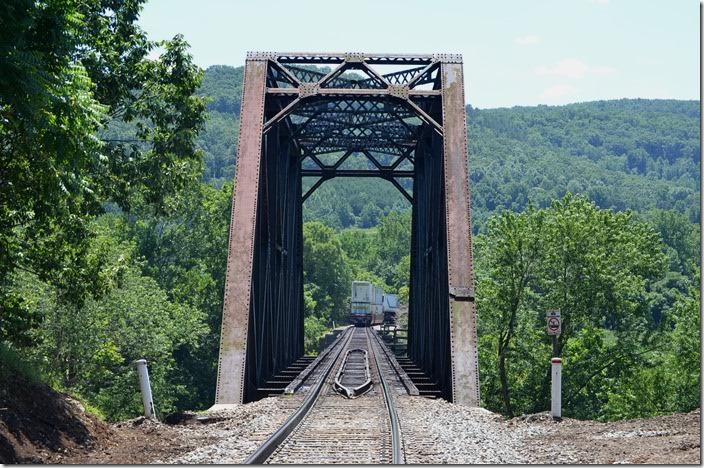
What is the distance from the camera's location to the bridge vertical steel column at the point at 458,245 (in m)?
16.3

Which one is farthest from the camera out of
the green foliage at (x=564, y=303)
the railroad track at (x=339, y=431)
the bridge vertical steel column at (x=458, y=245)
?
the green foliage at (x=564, y=303)

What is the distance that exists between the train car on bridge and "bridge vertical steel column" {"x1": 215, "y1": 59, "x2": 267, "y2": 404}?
53.4 m

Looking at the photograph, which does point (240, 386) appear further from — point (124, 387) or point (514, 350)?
point (514, 350)

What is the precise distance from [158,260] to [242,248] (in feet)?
131

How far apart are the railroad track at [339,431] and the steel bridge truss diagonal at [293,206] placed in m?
1.52

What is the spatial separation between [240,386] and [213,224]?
38.3 meters

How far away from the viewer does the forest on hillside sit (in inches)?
415

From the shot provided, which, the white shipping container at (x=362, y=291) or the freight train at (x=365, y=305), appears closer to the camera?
the white shipping container at (x=362, y=291)

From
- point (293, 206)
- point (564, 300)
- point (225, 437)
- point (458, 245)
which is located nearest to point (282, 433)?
point (225, 437)

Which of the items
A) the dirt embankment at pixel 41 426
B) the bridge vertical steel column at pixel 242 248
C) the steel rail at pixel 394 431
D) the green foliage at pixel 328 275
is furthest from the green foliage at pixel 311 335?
the dirt embankment at pixel 41 426

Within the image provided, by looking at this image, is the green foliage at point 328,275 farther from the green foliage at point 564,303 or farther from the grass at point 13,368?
the grass at point 13,368

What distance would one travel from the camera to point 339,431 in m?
11.8

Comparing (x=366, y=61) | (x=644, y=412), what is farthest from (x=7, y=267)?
(x=644, y=412)

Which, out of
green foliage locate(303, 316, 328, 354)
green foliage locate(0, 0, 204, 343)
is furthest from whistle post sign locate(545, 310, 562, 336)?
green foliage locate(303, 316, 328, 354)
